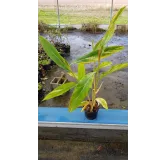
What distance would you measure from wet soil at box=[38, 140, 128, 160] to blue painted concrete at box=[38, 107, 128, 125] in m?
0.21

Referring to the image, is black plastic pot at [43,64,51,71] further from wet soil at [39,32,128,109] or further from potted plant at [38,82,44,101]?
potted plant at [38,82,44,101]

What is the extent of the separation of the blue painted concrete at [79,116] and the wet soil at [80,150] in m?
0.21

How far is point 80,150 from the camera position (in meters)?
1.28

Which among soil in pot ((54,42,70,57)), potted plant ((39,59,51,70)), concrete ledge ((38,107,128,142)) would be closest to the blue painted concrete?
concrete ledge ((38,107,128,142))

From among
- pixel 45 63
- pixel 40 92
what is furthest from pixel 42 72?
pixel 40 92

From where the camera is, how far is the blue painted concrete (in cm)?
119

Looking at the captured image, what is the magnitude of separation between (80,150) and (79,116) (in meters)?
0.24

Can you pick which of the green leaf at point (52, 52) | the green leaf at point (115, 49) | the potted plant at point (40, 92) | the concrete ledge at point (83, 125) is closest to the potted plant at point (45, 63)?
the potted plant at point (40, 92)

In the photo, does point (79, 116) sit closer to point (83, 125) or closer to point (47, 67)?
point (83, 125)
